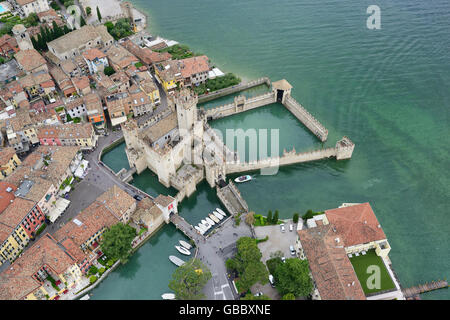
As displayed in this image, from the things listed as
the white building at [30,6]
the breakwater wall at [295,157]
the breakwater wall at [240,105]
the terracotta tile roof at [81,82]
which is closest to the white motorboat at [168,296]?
the breakwater wall at [295,157]

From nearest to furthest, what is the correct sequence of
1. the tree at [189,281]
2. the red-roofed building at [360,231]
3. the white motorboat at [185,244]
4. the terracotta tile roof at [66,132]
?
the tree at [189,281] → the red-roofed building at [360,231] → the white motorboat at [185,244] → the terracotta tile roof at [66,132]

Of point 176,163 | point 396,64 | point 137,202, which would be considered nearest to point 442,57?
point 396,64

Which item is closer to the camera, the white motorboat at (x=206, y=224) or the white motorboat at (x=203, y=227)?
the white motorboat at (x=203, y=227)

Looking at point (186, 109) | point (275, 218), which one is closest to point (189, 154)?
point (186, 109)

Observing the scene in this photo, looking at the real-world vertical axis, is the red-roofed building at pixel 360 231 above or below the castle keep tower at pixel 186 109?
below

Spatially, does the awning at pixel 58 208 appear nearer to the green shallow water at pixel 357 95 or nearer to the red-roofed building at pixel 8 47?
the green shallow water at pixel 357 95

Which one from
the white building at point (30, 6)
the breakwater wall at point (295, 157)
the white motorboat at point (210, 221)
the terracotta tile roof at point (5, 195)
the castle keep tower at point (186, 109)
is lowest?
the white motorboat at point (210, 221)

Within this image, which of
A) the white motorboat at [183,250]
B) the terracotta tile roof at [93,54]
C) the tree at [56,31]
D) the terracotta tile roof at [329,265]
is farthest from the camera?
the tree at [56,31]

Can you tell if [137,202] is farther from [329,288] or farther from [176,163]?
[329,288]
